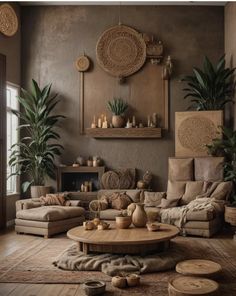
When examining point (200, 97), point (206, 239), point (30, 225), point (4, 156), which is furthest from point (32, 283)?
point (200, 97)

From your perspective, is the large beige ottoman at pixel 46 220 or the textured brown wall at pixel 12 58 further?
the textured brown wall at pixel 12 58

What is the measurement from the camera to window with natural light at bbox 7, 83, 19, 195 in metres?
8.38

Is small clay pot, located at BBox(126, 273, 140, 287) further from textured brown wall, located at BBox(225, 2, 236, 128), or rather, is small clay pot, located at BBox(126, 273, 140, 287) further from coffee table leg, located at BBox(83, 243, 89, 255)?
textured brown wall, located at BBox(225, 2, 236, 128)

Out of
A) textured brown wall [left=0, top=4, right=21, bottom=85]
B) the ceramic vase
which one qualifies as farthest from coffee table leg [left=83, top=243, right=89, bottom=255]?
textured brown wall [left=0, top=4, right=21, bottom=85]

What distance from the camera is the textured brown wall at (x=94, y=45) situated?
341 inches

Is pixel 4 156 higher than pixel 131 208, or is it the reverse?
pixel 4 156

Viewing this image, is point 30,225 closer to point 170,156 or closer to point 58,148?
point 58,148

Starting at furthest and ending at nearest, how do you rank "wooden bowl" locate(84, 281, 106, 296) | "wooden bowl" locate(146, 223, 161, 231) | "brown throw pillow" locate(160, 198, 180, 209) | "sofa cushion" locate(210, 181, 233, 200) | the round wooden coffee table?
"brown throw pillow" locate(160, 198, 180, 209), "sofa cushion" locate(210, 181, 233, 200), "wooden bowl" locate(146, 223, 161, 231), the round wooden coffee table, "wooden bowl" locate(84, 281, 106, 296)

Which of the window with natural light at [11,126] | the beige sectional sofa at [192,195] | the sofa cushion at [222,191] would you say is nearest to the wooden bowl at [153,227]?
the beige sectional sofa at [192,195]

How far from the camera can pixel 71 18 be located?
884 cm

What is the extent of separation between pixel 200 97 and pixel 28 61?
362 cm

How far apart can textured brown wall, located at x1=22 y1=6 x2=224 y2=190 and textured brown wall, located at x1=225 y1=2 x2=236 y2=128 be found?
253 mm

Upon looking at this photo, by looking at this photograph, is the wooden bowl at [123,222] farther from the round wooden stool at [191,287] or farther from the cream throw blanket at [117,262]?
the round wooden stool at [191,287]

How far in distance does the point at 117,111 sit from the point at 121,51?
128 cm
